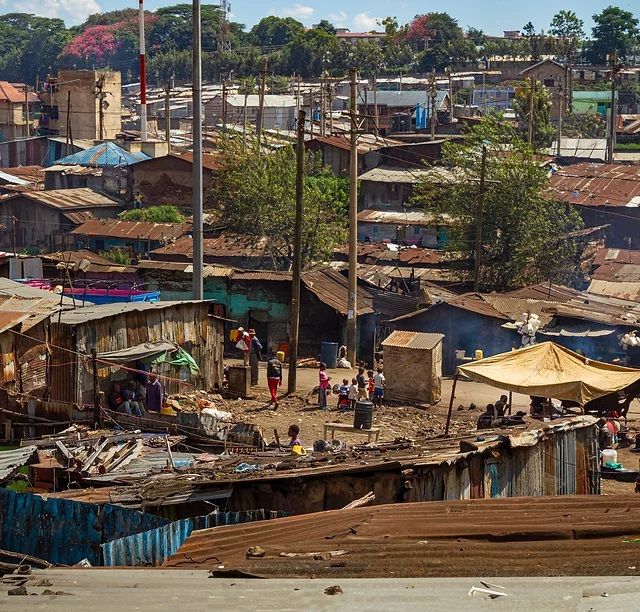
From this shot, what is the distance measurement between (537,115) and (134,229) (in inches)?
1022

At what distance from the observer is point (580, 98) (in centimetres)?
7419

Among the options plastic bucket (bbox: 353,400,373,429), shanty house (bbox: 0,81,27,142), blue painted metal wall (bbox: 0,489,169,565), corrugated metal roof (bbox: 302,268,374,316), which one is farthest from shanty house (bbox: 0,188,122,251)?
blue painted metal wall (bbox: 0,489,169,565)

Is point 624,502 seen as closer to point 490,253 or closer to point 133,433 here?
point 133,433

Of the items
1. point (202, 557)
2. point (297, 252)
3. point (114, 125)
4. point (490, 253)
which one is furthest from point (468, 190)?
point (114, 125)

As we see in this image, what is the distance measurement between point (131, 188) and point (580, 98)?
129 ft

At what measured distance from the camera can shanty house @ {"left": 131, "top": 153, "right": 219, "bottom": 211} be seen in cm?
4181

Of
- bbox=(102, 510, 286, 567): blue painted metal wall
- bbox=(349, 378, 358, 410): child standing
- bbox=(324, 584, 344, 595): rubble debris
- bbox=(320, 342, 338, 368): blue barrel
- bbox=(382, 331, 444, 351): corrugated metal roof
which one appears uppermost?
bbox=(324, 584, 344, 595): rubble debris

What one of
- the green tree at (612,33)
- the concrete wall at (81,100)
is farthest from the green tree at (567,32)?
the concrete wall at (81,100)

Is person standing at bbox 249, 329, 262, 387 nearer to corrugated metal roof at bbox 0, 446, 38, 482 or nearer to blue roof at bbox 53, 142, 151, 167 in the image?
corrugated metal roof at bbox 0, 446, 38, 482

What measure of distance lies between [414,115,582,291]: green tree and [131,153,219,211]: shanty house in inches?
552

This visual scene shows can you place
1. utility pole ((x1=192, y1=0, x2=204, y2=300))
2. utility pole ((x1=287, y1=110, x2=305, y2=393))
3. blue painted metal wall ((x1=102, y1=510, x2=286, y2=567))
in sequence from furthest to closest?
utility pole ((x1=287, y1=110, x2=305, y2=393)), utility pole ((x1=192, y1=0, x2=204, y2=300)), blue painted metal wall ((x1=102, y1=510, x2=286, y2=567))

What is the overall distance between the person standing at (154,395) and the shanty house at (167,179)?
24.8m

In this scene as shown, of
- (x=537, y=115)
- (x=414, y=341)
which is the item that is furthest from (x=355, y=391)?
(x=537, y=115)

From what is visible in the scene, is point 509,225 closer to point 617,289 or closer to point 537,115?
point 617,289
